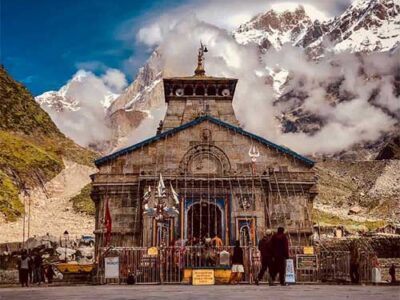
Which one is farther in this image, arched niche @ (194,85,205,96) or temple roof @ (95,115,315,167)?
arched niche @ (194,85,205,96)

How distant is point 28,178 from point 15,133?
24.0 m

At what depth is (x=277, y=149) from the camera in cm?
4188

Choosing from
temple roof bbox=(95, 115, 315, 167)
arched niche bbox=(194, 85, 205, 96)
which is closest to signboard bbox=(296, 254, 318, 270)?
temple roof bbox=(95, 115, 315, 167)

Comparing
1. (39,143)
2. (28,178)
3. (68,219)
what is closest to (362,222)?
(68,219)

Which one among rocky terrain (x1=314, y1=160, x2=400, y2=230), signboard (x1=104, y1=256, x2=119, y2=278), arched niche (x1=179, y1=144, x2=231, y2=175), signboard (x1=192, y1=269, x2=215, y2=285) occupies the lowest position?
signboard (x1=192, y1=269, x2=215, y2=285)

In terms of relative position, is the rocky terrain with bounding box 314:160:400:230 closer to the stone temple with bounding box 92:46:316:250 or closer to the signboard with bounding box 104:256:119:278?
the stone temple with bounding box 92:46:316:250

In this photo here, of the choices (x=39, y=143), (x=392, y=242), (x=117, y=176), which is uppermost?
(x=39, y=143)

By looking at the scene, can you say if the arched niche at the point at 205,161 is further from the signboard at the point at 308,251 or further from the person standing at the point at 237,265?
the person standing at the point at 237,265

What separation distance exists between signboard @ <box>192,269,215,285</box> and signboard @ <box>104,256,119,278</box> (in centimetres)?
350

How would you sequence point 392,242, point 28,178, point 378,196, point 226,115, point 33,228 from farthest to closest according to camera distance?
point 378,196 → point 28,178 → point 33,228 → point 392,242 → point 226,115

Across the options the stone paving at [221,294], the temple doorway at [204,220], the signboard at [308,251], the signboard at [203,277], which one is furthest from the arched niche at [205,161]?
the stone paving at [221,294]

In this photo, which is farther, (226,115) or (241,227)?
(226,115)

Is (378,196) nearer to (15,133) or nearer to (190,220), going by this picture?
(15,133)

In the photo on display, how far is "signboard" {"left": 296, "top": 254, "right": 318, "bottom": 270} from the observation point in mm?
29656
